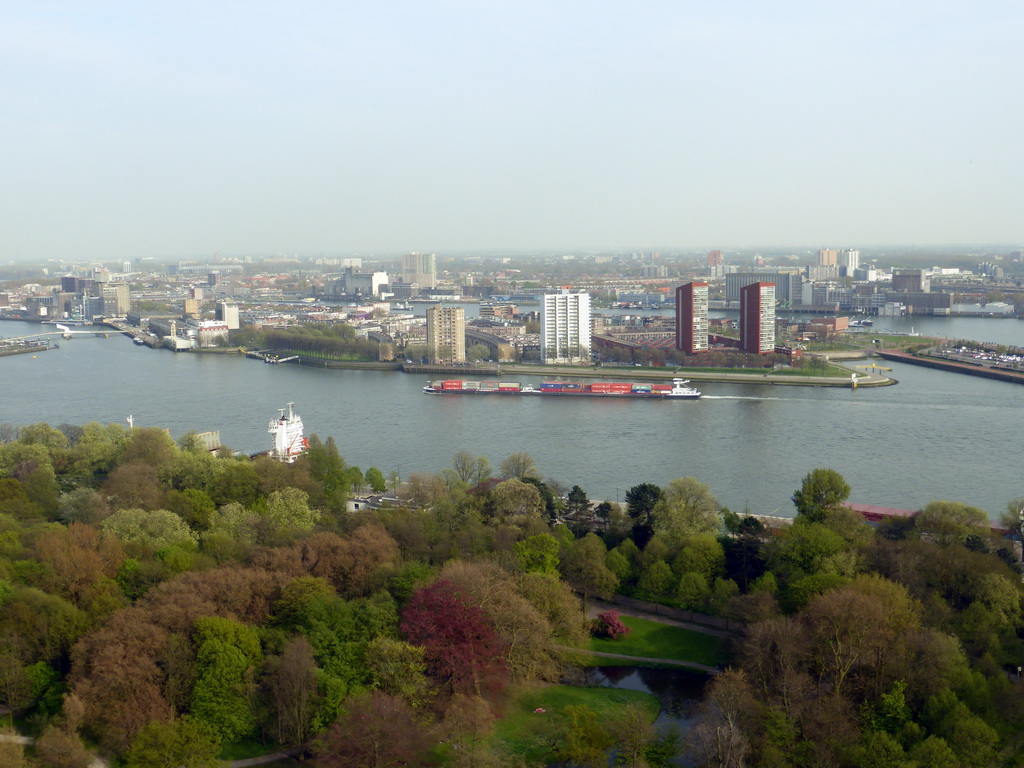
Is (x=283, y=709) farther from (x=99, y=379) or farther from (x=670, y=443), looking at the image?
(x=99, y=379)

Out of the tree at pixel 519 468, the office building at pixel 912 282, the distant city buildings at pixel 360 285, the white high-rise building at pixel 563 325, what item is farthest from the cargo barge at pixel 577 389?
the distant city buildings at pixel 360 285

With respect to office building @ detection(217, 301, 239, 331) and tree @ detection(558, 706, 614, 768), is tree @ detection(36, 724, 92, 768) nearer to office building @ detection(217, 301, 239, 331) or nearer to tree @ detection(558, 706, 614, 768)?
tree @ detection(558, 706, 614, 768)

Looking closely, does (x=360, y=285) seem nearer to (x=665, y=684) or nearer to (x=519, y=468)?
(x=519, y=468)

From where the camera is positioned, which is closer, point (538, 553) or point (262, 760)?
point (262, 760)

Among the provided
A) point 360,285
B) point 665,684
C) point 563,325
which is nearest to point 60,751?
point 665,684

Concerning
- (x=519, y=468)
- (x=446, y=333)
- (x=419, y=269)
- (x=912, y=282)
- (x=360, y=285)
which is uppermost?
(x=419, y=269)

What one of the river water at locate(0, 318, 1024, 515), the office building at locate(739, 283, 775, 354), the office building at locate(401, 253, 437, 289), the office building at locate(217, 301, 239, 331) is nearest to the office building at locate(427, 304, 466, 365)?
the river water at locate(0, 318, 1024, 515)

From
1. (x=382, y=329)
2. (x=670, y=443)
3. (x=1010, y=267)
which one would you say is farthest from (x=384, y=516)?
(x=1010, y=267)
